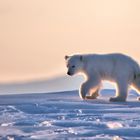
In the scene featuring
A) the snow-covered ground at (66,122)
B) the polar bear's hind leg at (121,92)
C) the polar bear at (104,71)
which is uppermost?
the polar bear at (104,71)

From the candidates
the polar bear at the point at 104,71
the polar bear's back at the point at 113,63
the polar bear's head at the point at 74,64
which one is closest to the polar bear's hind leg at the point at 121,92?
the polar bear at the point at 104,71

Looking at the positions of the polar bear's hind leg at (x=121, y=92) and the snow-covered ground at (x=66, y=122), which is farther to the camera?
the polar bear's hind leg at (x=121, y=92)

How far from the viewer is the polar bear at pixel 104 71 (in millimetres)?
10203

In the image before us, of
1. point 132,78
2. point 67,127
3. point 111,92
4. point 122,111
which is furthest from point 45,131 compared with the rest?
point 111,92

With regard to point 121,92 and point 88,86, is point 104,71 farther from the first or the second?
point 121,92

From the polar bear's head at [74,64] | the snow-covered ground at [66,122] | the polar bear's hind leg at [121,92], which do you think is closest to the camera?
the snow-covered ground at [66,122]

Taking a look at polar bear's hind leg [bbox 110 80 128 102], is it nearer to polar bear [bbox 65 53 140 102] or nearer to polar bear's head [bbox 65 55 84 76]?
polar bear [bbox 65 53 140 102]

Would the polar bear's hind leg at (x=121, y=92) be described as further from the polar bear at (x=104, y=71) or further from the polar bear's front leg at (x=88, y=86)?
the polar bear's front leg at (x=88, y=86)

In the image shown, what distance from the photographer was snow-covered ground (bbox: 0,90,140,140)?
18.2 ft

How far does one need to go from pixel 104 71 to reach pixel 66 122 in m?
4.29

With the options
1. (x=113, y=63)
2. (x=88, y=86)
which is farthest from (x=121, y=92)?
(x=88, y=86)

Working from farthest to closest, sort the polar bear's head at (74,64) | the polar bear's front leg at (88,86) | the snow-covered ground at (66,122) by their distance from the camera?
the polar bear's head at (74,64), the polar bear's front leg at (88,86), the snow-covered ground at (66,122)

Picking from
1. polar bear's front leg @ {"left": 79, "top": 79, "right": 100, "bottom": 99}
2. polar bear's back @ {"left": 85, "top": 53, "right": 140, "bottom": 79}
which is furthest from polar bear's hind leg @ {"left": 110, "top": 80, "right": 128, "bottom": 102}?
polar bear's front leg @ {"left": 79, "top": 79, "right": 100, "bottom": 99}

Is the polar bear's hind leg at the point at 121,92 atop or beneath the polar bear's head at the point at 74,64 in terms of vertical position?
beneath
